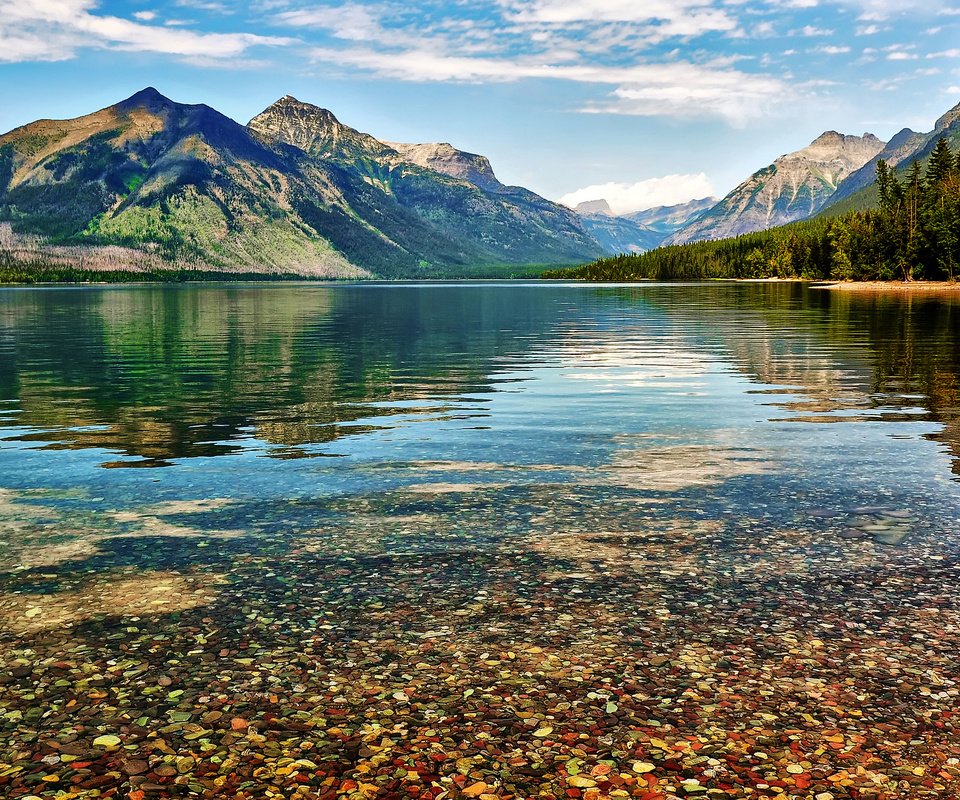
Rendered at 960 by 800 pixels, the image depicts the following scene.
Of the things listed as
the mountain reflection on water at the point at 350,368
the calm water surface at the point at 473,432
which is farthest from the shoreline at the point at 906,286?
the calm water surface at the point at 473,432

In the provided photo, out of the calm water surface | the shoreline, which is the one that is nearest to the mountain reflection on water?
the calm water surface

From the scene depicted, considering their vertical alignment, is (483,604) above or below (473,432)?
below

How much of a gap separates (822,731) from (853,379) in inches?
1515

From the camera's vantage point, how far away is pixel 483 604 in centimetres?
1418

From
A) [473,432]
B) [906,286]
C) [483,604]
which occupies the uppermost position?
[906,286]

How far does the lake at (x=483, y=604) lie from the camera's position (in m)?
9.80

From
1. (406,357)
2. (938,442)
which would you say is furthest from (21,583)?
(406,357)

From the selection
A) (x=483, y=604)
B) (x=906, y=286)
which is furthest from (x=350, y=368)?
(x=906, y=286)

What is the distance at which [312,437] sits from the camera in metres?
30.8

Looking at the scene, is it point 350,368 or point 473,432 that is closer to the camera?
point 473,432

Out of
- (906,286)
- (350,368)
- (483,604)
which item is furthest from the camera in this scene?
(906,286)

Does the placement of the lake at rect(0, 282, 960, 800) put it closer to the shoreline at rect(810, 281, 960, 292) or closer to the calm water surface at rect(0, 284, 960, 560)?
the calm water surface at rect(0, 284, 960, 560)

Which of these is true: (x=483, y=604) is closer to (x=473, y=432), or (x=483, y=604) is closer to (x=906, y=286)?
(x=473, y=432)

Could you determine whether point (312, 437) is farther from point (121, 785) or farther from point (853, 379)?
point (853, 379)
